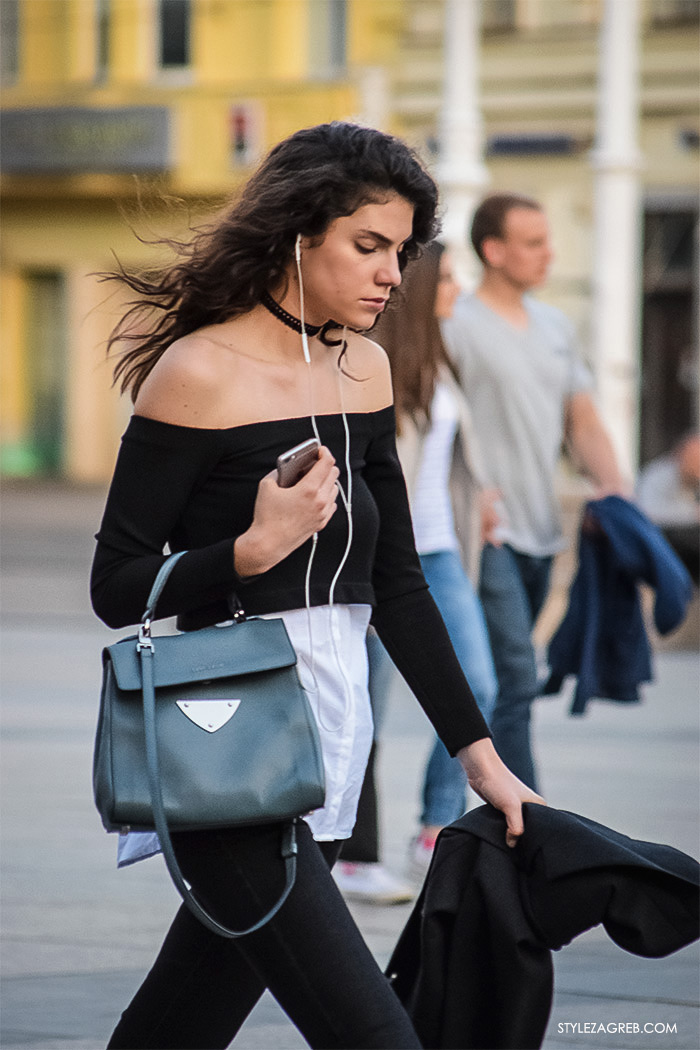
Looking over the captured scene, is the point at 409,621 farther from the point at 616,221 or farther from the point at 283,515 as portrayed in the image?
the point at 616,221

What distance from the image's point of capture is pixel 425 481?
17.5ft

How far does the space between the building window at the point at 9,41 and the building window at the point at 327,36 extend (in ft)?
16.1

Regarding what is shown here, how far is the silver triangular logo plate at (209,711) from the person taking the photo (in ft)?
7.97

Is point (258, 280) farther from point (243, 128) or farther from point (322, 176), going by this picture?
point (243, 128)

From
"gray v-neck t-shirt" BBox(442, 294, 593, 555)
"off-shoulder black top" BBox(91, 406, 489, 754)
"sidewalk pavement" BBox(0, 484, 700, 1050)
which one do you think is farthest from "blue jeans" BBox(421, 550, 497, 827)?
"off-shoulder black top" BBox(91, 406, 489, 754)

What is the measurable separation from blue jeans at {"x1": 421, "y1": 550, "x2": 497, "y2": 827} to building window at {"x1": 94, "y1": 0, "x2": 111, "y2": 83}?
923 inches

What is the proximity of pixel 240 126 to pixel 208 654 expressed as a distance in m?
24.3

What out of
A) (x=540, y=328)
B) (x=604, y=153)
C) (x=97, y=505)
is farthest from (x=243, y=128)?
(x=540, y=328)

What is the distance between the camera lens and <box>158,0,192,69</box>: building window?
2692cm

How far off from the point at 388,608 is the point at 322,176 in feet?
2.13

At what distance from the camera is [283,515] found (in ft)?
8.19

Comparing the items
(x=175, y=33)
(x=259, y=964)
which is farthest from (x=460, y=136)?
(x=175, y=33)

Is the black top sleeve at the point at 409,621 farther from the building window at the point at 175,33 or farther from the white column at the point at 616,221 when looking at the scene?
the building window at the point at 175,33

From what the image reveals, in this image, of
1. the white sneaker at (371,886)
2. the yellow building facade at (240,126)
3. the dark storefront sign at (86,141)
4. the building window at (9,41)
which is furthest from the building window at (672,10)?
the white sneaker at (371,886)
